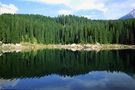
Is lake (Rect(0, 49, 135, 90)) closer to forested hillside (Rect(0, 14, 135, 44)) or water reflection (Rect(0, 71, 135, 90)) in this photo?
water reflection (Rect(0, 71, 135, 90))

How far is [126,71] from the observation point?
61.8 meters

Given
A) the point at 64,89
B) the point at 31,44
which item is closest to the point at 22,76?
the point at 64,89

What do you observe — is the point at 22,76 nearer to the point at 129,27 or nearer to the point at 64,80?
the point at 64,80

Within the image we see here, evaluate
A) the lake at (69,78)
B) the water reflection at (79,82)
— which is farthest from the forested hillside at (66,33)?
the water reflection at (79,82)

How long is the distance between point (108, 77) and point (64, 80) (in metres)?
8.53

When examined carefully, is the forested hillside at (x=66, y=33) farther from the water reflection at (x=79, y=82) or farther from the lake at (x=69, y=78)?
the water reflection at (x=79, y=82)

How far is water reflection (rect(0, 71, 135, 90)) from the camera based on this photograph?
44.4 metres

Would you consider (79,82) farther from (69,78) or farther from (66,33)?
(66,33)

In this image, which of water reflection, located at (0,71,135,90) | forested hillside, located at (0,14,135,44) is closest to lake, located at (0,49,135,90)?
water reflection, located at (0,71,135,90)

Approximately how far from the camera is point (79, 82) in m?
50.4

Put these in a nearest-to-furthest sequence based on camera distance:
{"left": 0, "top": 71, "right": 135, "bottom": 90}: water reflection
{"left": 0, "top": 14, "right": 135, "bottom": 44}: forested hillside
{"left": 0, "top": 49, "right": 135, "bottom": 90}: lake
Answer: {"left": 0, "top": 71, "right": 135, "bottom": 90}: water reflection < {"left": 0, "top": 49, "right": 135, "bottom": 90}: lake < {"left": 0, "top": 14, "right": 135, "bottom": 44}: forested hillside

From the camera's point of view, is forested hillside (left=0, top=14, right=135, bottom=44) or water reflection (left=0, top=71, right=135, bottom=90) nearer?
water reflection (left=0, top=71, right=135, bottom=90)

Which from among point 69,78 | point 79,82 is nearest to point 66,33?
point 69,78

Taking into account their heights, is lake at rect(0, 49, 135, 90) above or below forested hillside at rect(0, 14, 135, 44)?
below
